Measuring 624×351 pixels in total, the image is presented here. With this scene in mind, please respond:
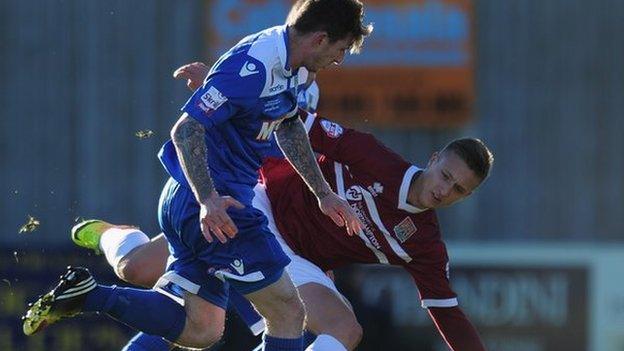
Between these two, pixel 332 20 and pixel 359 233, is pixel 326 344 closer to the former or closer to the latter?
pixel 359 233

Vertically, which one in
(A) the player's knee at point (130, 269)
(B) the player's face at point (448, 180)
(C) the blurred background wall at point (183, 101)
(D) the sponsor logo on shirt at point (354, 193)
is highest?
(B) the player's face at point (448, 180)

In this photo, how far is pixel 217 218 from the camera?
17.4ft

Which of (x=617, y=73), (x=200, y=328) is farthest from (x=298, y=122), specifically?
(x=617, y=73)

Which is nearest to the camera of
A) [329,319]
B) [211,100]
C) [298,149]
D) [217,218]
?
[217,218]

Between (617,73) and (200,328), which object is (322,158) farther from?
(617,73)

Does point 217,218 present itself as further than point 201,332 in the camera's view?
No

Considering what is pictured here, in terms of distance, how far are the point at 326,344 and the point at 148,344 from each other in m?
0.78

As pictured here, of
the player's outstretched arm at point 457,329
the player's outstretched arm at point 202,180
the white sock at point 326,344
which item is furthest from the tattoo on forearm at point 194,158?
the player's outstretched arm at point 457,329

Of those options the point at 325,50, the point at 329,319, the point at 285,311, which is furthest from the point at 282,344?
the point at 325,50

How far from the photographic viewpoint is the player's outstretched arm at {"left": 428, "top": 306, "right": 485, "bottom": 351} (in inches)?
256

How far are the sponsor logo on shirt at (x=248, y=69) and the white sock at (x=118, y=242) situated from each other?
160 centimetres

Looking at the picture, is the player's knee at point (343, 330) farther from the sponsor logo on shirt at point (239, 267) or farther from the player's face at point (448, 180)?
the sponsor logo on shirt at point (239, 267)

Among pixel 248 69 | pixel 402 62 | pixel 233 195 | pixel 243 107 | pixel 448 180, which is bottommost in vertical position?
pixel 402 62

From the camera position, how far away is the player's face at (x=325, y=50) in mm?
5602
